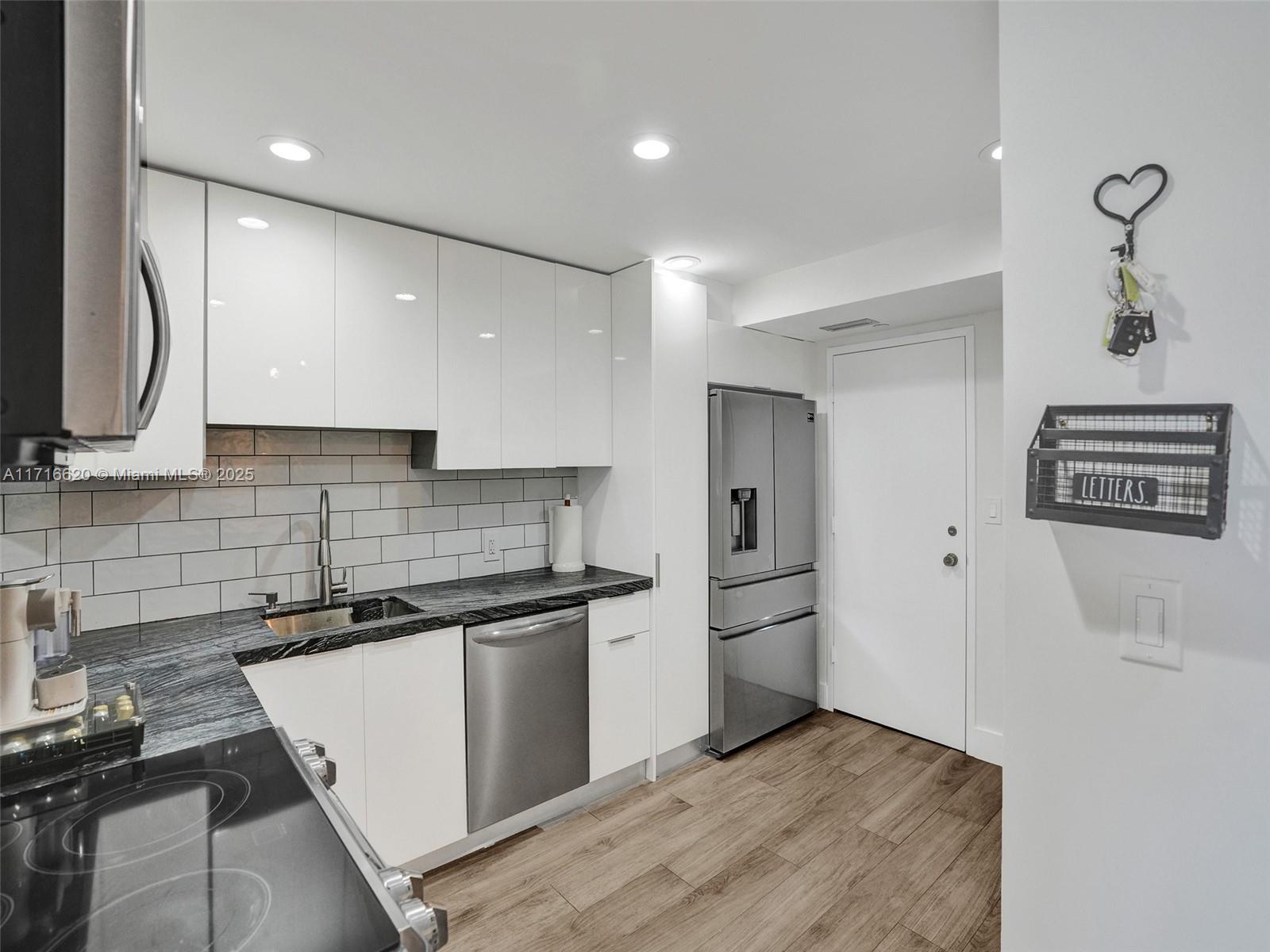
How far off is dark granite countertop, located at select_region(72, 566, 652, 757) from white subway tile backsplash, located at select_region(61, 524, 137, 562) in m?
0.25

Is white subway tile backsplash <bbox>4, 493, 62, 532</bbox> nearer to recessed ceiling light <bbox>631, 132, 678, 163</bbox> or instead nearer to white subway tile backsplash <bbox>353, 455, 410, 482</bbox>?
white subway tile backsplash <bbox>353, 455, 410, 482</bbox>

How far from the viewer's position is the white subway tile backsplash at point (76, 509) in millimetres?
2102

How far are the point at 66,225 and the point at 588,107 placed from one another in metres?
1.65

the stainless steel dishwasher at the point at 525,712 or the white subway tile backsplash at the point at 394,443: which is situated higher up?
the white subway tile backsplash at the point at 394,443

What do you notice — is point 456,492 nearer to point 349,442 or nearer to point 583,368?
Result: point 349,442

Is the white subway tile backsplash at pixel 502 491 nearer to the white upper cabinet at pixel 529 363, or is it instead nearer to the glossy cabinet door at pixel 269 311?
the white upper cabinet at pixel 529 363

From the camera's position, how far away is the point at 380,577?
2.73m

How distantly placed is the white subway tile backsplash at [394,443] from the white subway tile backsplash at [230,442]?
0.47 meters

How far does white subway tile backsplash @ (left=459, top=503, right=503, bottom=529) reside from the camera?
299 cm

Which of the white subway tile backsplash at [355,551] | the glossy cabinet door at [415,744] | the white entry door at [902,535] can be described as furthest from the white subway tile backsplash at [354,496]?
the white entry door at [902,535]

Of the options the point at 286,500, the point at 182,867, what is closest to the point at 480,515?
the point at 286,500

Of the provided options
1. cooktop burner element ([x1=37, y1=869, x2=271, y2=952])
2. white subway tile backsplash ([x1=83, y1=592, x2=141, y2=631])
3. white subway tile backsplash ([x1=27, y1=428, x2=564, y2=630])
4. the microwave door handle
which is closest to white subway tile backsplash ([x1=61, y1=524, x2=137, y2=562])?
white subway tile backsplash ([x1=27, y1=428, x2=564, y2=630])

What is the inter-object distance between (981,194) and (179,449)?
2775 mm

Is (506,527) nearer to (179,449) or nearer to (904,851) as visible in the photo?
(179,449)
